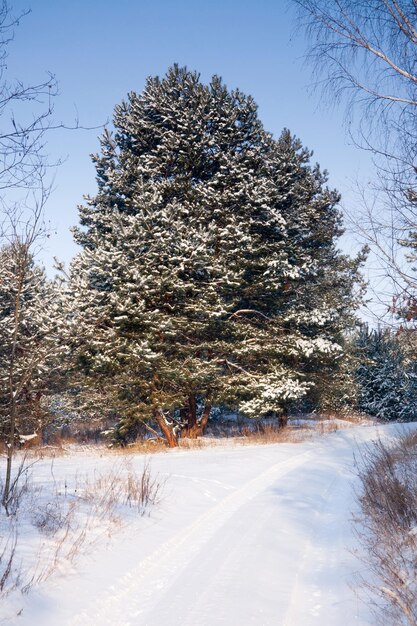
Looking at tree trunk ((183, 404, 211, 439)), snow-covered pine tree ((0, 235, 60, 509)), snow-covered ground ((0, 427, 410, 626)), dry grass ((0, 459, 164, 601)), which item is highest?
snow-covered pine tree ((0, 235, 60, 509))

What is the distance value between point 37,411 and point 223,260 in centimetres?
1174

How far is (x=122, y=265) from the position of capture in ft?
47.6

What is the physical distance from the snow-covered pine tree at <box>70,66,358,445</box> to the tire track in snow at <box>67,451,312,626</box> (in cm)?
859

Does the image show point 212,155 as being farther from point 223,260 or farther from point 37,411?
point 37,411

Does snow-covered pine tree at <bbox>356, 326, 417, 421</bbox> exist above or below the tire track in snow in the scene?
above

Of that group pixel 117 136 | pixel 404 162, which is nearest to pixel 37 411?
pixel 117 136

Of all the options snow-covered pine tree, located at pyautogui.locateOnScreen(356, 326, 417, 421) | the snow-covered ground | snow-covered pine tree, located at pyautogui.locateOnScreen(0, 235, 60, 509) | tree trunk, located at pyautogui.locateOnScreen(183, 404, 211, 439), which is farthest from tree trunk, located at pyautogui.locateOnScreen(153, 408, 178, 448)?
snow-covered pine tree, located at pyautogui.locateOnScreen(356, 326, 417, 421)

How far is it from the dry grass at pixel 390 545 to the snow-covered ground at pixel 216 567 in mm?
177

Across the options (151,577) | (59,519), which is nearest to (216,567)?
(151,577)

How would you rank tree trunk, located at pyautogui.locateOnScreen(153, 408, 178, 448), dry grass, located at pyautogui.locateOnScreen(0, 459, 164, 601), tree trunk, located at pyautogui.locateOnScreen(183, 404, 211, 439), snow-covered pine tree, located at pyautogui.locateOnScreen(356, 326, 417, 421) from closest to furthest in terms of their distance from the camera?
dry grass, located at pyautogui.locateOnScreen(0, 459, 164, 601) → tree trunk, located at pyautogui.locateOnScreen(153, 408, 178, 448) → tree trunk, located at pyautogui.locateOnScreen(183, 404, 211, 439) → snow-covered pine tree, located at pyautogui.locateOnScreen(356, 326, 417, 421)

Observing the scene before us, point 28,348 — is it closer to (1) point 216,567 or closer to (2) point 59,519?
(2) point 59,519

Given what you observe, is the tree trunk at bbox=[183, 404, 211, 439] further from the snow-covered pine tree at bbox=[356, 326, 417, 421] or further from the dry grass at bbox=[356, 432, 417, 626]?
the snow-covered pine tree at bbox=[356, 326, 417, 421]

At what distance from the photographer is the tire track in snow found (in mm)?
3469

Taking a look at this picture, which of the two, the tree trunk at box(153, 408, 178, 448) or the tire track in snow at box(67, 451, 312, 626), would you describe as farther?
the tree trunk at box(153, 408, 178, 448)
